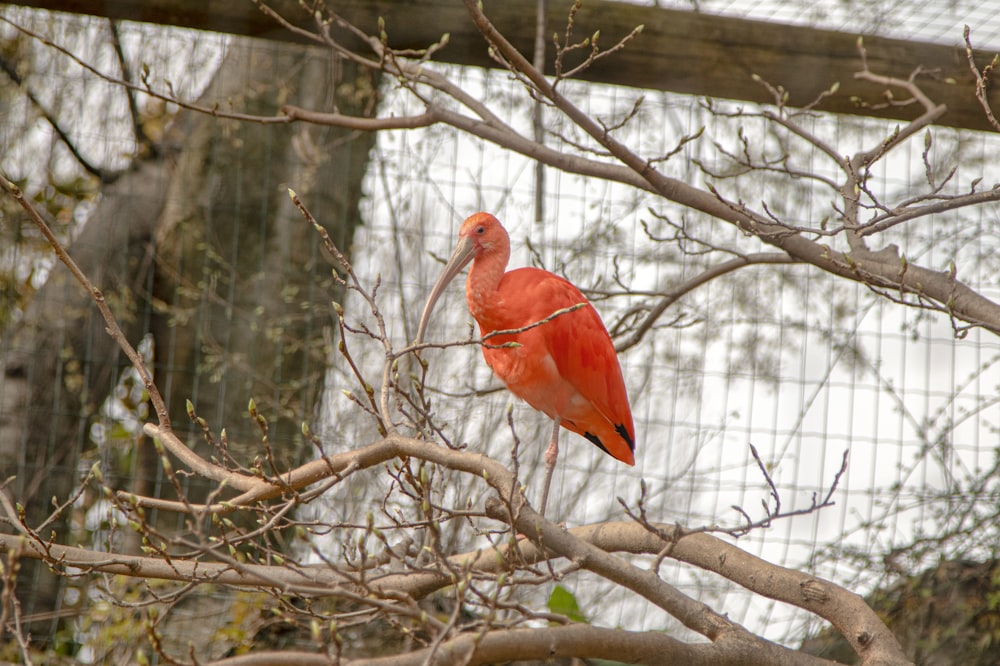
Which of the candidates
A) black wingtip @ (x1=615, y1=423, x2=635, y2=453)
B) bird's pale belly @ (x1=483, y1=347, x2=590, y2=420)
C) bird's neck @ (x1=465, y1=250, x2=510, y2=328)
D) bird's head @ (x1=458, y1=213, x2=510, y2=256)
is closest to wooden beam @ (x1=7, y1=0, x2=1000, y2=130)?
bird's head @ (x1=458, y1=213, x2=510, y2=256)

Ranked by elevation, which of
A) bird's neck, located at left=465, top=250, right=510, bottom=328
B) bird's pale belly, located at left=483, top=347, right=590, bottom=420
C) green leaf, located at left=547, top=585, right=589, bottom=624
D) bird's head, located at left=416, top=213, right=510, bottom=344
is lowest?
green leaf, located at left=547, top=585, right=589, bottom=624

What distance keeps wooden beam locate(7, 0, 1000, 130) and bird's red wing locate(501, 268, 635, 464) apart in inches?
29.9

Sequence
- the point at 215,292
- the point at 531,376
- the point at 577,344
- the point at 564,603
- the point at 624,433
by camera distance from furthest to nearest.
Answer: the point at 215,292, the point at 564,603, the point at 624,433, the point at 577,344, the point at 531,376

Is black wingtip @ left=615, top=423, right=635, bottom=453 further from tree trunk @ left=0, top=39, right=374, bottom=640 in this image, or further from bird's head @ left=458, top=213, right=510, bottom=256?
tree trunk @ left=0, top=39, right=374, bottom=640

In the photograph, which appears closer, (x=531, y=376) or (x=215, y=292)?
(x=531, y=376)

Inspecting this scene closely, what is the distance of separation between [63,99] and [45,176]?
0.50m

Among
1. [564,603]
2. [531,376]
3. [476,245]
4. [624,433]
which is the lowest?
[564,603]

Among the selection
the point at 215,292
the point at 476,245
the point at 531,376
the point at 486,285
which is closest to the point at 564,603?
the point at 531,376

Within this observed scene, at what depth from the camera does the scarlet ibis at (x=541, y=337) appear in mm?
3039

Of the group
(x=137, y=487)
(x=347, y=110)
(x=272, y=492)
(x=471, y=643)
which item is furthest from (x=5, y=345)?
(x=471, y=643)

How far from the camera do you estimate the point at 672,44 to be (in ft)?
11.0

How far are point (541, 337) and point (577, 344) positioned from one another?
0.15m

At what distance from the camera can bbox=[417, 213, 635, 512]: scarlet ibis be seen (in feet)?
9.97

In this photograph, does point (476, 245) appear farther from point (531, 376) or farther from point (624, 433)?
point (624, 433)
